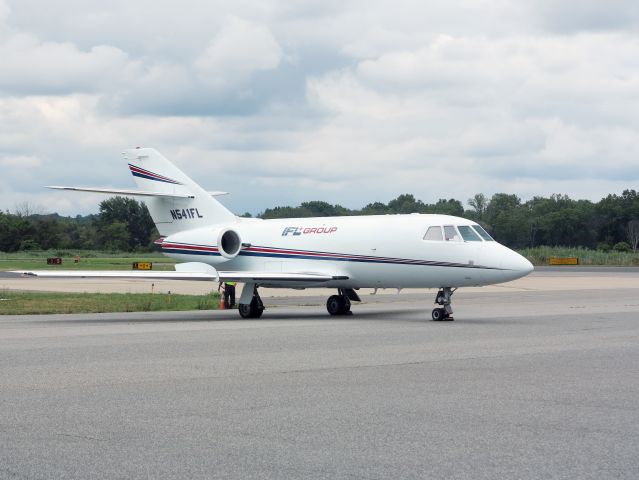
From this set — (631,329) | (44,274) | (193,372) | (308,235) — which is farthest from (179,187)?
(193,372)

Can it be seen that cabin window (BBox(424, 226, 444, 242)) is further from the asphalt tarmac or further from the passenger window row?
the asphalt tarmac

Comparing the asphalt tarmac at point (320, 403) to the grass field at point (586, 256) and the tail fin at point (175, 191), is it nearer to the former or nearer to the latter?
the tail fin at point (175, 191)

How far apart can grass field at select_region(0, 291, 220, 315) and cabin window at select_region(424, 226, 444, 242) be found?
29.8ft

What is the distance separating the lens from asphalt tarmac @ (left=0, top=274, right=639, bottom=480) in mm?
7273

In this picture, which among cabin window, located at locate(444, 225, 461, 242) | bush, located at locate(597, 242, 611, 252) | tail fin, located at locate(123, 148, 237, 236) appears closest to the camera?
cabin window, located at locate(444, 225, 461, 242)

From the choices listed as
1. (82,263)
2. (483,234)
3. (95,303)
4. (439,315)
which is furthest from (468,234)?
(82,263)

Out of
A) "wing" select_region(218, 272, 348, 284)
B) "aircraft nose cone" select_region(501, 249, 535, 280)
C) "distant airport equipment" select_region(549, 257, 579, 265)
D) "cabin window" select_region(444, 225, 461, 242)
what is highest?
"cabin window" select_region(444, 225, 461, 242)

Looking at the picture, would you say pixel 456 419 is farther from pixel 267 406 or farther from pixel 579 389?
pixel 579 389

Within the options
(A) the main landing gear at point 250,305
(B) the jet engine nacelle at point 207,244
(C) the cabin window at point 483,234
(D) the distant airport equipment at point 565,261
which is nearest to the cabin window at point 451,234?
(C) the cabin window at point 483,234

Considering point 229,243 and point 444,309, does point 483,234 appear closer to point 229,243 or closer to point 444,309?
point 444,309

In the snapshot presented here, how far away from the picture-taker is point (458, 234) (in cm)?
2394

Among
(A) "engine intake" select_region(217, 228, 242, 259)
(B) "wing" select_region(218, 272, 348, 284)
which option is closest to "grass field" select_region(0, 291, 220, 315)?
(A) "engine intake" select_region(217, 228, 242, 259)

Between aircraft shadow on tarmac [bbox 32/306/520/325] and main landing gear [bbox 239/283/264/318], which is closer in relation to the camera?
aircraft shadow on tarmac [bbox 32/306/520/325]

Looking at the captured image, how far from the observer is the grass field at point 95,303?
2820 cm
